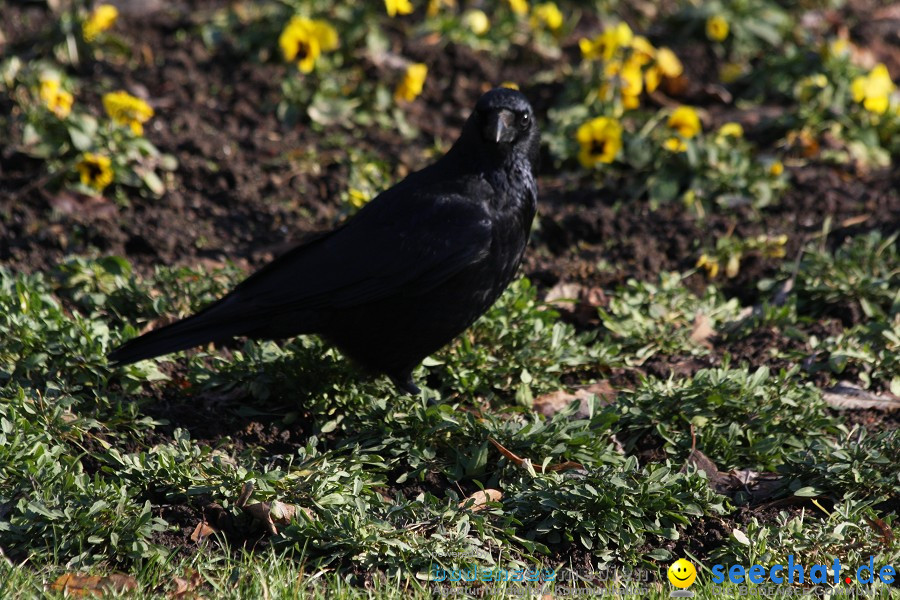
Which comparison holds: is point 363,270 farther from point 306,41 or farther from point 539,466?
point 306,41

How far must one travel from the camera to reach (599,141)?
18.2ft

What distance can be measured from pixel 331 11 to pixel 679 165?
2.50 metres

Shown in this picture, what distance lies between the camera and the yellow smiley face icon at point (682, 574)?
313 centimetres

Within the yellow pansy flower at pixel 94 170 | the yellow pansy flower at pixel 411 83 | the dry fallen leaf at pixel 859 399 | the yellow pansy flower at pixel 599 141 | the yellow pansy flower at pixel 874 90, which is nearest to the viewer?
the dry fallen leaf at pixel 859 399

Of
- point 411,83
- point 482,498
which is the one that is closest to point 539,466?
→ point 482,498

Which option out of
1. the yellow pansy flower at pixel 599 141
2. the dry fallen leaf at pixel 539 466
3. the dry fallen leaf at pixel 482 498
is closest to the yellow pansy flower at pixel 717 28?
the yellow pansy flower at pixel 599 141

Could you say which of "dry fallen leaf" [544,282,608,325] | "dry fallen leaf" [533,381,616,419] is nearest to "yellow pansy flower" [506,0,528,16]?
"dry fallen leaf" [544,282,608,325]

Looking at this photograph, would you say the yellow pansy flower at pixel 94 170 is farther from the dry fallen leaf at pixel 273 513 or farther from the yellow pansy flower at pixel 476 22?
the dry fallen leaf at pixel 273 513

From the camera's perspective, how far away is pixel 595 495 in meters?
3.29

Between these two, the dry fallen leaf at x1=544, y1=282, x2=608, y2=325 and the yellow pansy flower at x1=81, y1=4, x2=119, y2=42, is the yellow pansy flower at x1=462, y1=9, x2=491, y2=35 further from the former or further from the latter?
the dry fallen leaf at x1=544, y1=282, x2=608, y2=325

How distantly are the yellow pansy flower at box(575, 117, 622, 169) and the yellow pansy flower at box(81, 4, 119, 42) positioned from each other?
9.71 feet

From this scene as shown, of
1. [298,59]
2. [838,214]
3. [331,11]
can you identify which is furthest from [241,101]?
[838,214]

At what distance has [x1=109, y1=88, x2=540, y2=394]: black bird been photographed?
3.90 metres

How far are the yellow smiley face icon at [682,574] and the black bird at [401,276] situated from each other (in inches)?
46.7
